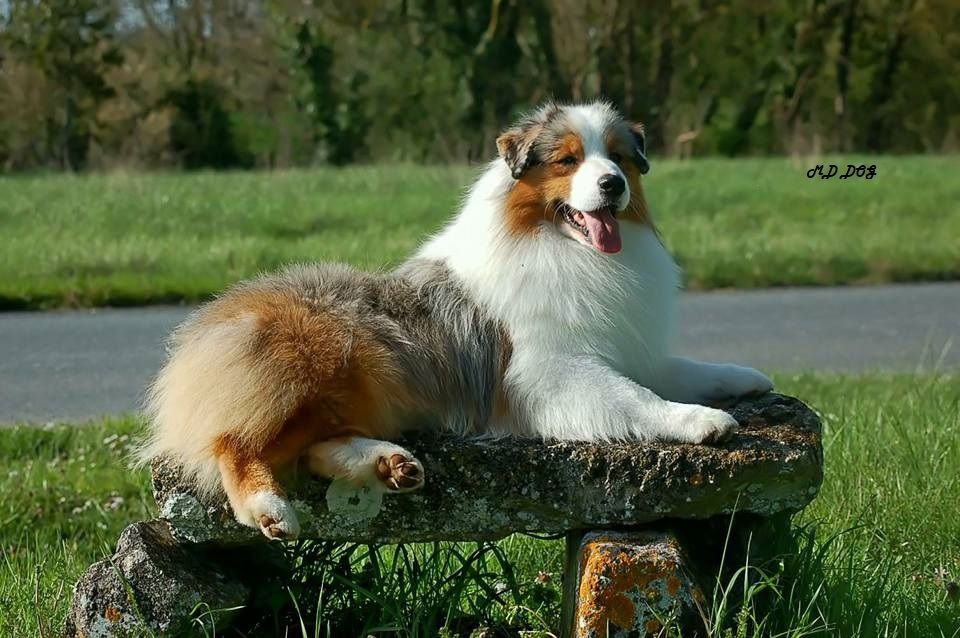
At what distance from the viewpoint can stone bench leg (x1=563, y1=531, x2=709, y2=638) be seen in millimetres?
3287

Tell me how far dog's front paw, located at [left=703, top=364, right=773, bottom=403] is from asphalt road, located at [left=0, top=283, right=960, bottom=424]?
4169 millimetres

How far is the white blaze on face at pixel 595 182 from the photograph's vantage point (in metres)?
3.70

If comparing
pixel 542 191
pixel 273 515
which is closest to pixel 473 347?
pixel 542 191

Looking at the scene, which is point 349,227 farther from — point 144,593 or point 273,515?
point 273,515

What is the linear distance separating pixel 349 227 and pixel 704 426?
1128 centimetres

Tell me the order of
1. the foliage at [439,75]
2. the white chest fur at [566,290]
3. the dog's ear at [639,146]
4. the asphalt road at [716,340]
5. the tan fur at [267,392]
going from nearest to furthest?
the tan fur at [267,392]
the white chest fur at [566,290]
the dog's ear at [639,146]
the asphalt road at [716,340]
the foliage at [439,75]

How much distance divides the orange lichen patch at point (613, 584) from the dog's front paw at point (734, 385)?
95 cm

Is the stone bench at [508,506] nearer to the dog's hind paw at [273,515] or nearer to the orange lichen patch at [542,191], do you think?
the dog's hind paw at [273,515]

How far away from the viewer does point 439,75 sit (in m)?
29.5

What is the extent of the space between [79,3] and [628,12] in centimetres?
1317

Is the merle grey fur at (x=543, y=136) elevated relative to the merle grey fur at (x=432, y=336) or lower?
elevated

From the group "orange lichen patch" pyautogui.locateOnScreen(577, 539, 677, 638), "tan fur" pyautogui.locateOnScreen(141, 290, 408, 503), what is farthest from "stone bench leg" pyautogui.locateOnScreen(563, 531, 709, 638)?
"tan fur" pyautogui.locateOnScreen(141, 290, 408, 503)

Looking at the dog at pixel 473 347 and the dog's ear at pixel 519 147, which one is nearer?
the dog at pixel 473 347

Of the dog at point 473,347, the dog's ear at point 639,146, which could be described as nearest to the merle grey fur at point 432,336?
the dog at point 473,347
